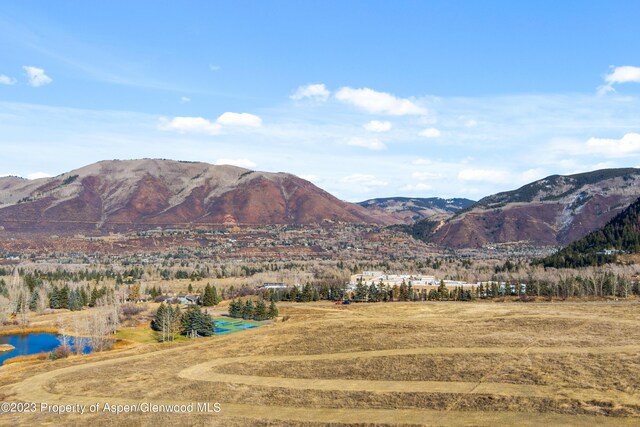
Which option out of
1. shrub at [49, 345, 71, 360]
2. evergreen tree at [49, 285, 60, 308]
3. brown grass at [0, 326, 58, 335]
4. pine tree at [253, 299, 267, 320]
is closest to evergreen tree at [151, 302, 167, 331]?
shrub at [49, 345, 71, 360]

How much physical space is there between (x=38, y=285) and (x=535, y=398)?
6654 inches

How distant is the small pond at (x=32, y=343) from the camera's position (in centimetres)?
9772

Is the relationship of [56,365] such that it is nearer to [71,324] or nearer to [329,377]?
[329,377]

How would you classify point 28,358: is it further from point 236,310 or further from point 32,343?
point 236,310

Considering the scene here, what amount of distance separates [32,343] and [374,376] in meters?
81.9

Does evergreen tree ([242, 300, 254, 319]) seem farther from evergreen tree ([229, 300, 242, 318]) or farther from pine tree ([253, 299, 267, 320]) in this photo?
evergreen tree ([229, 300, 242, 318])

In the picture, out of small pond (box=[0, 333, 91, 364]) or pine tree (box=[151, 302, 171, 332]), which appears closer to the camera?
small pond (box=[0, 333, 91, 364])

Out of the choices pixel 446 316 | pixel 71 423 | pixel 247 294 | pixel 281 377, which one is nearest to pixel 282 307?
pixel 247 294

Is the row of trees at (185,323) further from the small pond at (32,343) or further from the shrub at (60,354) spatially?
the shrub at (60,354)

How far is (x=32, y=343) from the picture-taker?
109 meters

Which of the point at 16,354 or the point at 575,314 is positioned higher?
the point at 575,314

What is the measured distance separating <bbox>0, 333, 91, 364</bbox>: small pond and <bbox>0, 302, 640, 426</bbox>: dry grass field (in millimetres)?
17341

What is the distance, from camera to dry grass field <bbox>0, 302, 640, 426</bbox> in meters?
48.6

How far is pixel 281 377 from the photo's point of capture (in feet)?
211
